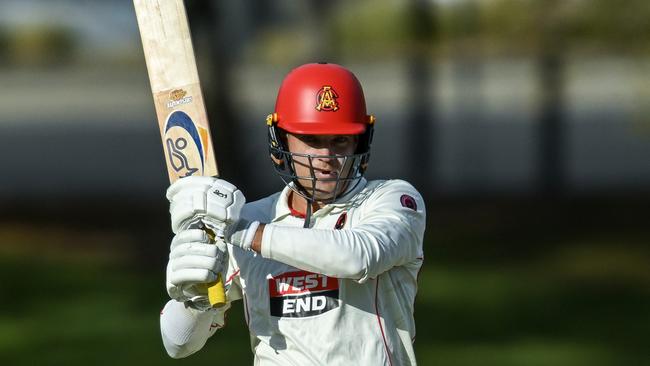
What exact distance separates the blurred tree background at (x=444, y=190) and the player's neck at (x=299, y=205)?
163 inches

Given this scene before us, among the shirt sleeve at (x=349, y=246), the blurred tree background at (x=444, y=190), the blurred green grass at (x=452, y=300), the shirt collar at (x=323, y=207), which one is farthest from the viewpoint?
the blurred tree background at (x=444, y=190)

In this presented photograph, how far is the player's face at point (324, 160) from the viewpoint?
3146 mm

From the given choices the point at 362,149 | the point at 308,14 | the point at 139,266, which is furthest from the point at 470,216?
the point at 362,149

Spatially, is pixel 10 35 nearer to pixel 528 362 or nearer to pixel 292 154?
pixel 528 362

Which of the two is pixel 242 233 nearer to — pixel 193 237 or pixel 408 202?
pixel 193 237

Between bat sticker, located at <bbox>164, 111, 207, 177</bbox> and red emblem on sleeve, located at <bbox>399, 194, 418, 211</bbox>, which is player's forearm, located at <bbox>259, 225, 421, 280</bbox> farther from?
bat sticker, located at <bbox>164, 111, 207, 177</bbox>

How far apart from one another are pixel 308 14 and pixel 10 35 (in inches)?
499

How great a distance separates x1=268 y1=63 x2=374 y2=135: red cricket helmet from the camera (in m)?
3.18

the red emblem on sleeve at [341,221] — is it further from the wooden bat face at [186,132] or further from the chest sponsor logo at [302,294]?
the wooden bat face at [186,132]

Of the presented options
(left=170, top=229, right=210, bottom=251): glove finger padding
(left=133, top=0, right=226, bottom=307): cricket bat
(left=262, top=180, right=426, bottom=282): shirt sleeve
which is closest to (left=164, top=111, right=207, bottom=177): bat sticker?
(left=133, top=0, right=226, bottom=307): cricket bat

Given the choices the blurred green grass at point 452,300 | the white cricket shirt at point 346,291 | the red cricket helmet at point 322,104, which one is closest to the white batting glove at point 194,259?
the white cricket shirt at point 346,291

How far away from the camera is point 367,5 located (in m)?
13.5

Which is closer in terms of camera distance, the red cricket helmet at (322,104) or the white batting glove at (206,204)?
the white batting glove at (206,204)

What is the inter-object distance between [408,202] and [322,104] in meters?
0.34
